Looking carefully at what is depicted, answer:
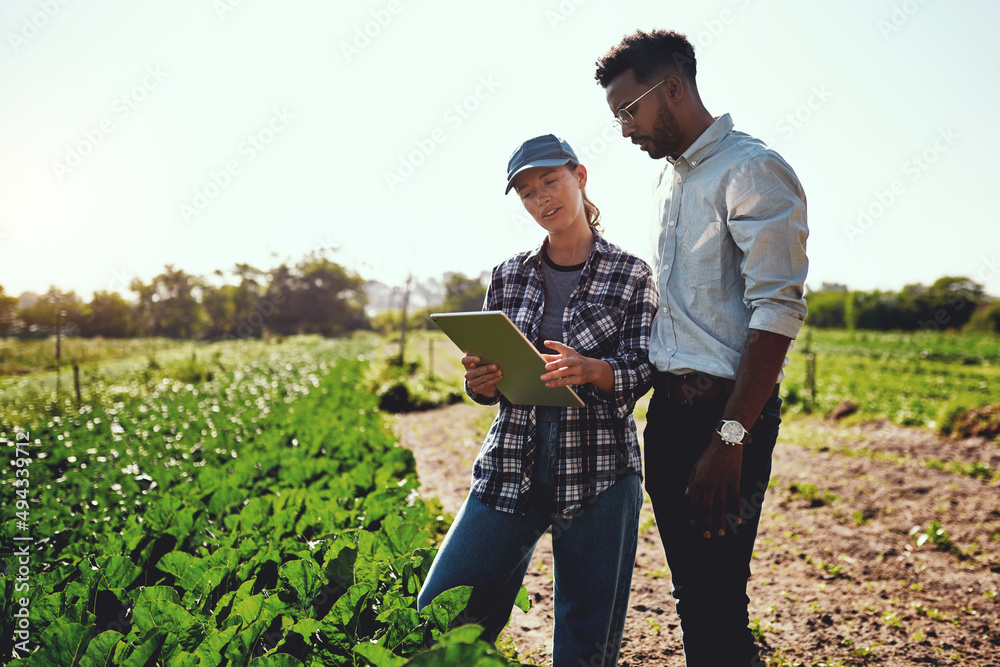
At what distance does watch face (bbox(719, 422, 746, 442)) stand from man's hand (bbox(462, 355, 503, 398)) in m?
0.63

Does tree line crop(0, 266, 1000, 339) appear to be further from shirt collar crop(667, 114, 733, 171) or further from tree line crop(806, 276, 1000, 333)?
shirt collar crop(667, 114, 733, 171)

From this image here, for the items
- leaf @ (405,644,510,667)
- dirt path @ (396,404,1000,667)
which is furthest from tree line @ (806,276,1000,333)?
leaf @ (405,644,510,667)

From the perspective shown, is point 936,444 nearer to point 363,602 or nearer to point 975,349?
point 363,602

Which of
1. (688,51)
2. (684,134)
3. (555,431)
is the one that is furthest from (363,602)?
(688,51)

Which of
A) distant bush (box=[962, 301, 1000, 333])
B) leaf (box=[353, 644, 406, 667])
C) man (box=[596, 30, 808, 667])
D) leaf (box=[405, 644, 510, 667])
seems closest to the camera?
leaf (box=[405, 644, 510, 667])

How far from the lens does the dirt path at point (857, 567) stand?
9.50 ft

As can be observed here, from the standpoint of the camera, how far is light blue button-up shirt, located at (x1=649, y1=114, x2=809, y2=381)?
1.36 metres

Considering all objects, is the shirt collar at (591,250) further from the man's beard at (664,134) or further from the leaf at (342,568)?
the leaf at (342,568)

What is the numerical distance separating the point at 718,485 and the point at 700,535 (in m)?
0.20

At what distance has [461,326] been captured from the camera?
5.02ft

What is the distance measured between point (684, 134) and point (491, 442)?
1.08 m

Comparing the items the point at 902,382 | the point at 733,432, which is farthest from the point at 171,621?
the point at 902,382

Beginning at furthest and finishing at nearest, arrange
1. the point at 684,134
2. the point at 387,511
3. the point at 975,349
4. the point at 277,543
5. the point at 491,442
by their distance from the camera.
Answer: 1. the point at 975,349
2. the point at 387,511
3. the point at 277,543
4. the point at 491,442
5. the point at 684,134

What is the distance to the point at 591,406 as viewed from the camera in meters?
1.63
